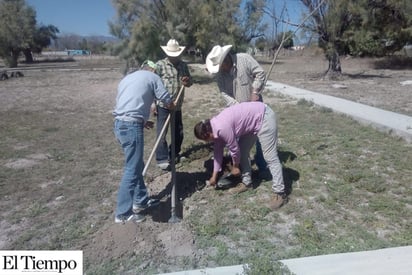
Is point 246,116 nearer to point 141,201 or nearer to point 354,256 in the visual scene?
point 141,201

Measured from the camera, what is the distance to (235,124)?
3.89 meters

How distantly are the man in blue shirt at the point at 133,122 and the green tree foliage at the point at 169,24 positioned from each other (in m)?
14.5

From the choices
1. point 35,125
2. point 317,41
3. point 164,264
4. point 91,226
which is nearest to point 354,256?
point 164,264

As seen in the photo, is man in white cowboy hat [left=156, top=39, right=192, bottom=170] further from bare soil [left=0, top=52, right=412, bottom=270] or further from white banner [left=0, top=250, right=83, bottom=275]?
white banner [left=0, top=250, right=83, bottom=275]

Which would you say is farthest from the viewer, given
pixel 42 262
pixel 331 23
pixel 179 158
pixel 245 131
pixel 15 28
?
pixel 15 28

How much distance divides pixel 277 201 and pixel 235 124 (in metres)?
0.92

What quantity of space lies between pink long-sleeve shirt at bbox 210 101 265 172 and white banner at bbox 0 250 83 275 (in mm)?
1698

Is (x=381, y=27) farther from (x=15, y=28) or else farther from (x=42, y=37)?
(x=42, y=37)

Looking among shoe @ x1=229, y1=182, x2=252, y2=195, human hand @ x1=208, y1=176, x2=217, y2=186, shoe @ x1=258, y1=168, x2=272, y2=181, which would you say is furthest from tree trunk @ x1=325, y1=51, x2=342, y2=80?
human hand @ x1=208, y1=176, x2=217, y2=186

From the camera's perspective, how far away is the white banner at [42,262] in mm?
2875

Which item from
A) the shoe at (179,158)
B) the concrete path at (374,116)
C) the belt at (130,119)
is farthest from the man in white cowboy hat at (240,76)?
the concrete path at (374,116)

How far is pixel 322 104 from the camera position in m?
10.1

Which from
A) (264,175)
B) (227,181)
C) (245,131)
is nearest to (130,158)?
(245,131)

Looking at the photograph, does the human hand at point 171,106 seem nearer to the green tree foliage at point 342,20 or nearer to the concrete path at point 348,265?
the concrete path at point 348,265
